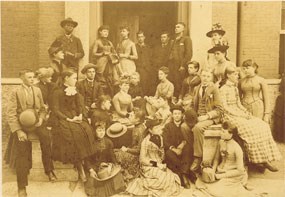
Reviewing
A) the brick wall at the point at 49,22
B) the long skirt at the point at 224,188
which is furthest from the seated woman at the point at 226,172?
the brick wall at the point at 49,22

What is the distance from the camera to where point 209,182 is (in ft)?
15.1

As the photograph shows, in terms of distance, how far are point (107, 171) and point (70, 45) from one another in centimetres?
125

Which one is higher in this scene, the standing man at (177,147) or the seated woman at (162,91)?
the seated woman at (162,91)

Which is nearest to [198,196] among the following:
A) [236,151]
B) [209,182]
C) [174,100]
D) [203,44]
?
[209,182]

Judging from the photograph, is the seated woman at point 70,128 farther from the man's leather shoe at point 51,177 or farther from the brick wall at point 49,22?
the brick wall at point 49,22

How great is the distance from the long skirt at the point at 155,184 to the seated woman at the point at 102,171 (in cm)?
15

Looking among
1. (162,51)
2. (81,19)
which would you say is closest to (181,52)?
(162,51)

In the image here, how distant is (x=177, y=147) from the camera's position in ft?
15.1

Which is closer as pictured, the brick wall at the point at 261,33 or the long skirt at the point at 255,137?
the long skirt at the point at 255,137

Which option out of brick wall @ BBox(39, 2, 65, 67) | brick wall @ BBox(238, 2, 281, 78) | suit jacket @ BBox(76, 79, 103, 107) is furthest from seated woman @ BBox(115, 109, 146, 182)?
brick wall @ BBox(238, 2, 281, 78)

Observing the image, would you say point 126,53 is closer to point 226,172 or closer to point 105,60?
point 105,60

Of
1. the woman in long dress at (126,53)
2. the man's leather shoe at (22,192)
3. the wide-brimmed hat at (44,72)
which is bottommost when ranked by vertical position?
the man's leather shoe at (22,192)

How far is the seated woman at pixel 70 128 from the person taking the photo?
14.9 ft

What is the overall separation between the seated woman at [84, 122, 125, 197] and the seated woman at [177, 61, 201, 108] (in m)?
0.80
